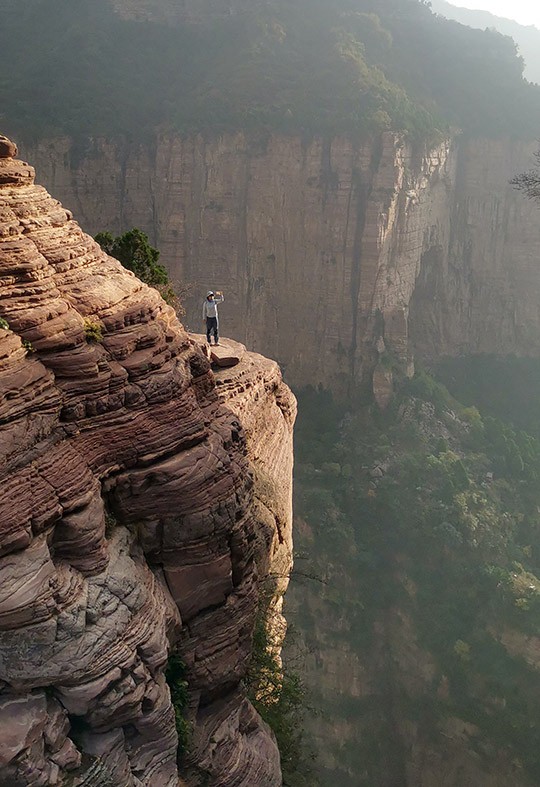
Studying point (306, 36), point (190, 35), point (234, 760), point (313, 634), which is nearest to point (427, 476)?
point (313, 634)

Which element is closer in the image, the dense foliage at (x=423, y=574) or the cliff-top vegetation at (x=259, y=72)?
the dense foliage at (x=423, y=574)

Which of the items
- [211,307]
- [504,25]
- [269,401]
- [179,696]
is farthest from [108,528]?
[504,25]

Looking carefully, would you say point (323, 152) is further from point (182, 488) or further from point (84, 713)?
point (84, 713)

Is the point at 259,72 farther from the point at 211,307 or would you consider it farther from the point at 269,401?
the point at 269,401

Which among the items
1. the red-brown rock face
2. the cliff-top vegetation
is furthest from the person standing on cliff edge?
the cliff-top vegetation

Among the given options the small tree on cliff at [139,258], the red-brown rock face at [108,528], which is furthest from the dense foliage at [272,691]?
the small tree on cliff at [139,258]

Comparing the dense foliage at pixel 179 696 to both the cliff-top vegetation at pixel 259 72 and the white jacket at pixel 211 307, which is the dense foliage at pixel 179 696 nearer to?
the white jacket at pixel 211 307

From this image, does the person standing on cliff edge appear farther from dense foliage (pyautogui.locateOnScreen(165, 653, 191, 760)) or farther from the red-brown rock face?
dense foliage (pyautogui.locateOnScreen(165, 653, 191, 760))
